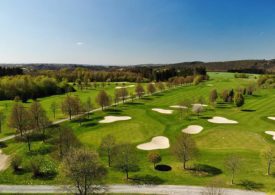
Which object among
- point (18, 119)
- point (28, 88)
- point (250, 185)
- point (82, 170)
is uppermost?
point (28, 88)

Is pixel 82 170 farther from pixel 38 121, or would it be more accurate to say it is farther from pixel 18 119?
pixel 18 119

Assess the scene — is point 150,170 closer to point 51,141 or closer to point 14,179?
point 14,179

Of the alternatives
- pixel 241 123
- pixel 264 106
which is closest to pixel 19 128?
pixel 241 123

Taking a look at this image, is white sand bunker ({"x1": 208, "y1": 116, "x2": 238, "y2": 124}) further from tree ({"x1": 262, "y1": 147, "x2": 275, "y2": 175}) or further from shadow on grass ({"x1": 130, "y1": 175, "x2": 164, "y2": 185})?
shadow on grass ({"x1": 130, "y1": 175, "x2": 164, "y2": 185})

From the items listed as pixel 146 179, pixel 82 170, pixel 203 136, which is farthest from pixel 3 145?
pixel 203 136

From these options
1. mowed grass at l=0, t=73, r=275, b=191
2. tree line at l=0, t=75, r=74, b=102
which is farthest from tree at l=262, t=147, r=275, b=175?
tree line at l=0, t=75, r=74, b=102

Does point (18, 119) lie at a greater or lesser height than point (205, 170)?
greater
